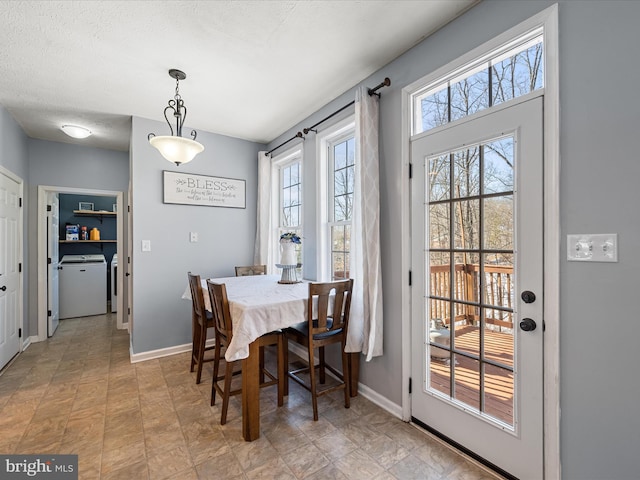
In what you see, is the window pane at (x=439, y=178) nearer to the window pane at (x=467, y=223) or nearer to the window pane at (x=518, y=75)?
the window pane at (x=467, y=223)

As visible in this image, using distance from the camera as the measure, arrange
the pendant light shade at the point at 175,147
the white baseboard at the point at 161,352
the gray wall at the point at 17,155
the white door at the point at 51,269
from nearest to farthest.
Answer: the pendant light shade at the point at 175,147, the gray wall at the point at 17,155, the white baseboard at the point at 161,352, the white door at the point at 51,269

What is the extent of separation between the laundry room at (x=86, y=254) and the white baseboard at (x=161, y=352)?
8.37 feet

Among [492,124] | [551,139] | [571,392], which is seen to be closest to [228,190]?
[492,124]

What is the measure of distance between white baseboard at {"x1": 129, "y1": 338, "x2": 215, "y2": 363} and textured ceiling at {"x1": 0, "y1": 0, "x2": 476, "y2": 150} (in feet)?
8.44

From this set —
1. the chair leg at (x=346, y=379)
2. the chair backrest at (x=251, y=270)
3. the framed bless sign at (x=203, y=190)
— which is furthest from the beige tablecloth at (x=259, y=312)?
the framed bless sign at (x=203, y=190)

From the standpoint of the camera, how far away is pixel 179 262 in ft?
11.6

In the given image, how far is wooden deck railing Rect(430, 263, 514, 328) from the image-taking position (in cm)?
163

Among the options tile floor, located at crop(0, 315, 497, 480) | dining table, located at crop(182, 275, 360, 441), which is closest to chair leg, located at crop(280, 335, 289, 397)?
tile floor, located at crop(0, 315, 497, 480)

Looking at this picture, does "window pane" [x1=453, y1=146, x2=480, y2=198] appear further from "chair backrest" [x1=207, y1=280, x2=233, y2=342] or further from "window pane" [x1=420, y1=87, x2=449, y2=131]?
"chair backrest" [x1=207, y1=280, x2=233, y2=342]

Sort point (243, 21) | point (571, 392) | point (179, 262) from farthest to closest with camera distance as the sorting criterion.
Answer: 1. point (179, 262)
2. point (243, 21)
3. point (571, 392)

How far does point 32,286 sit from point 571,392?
5.38 metres

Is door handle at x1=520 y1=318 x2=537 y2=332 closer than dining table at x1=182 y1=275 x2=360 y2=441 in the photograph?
Yes

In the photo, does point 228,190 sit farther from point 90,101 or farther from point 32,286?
point 32,286

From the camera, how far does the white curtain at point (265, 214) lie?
3855mm
